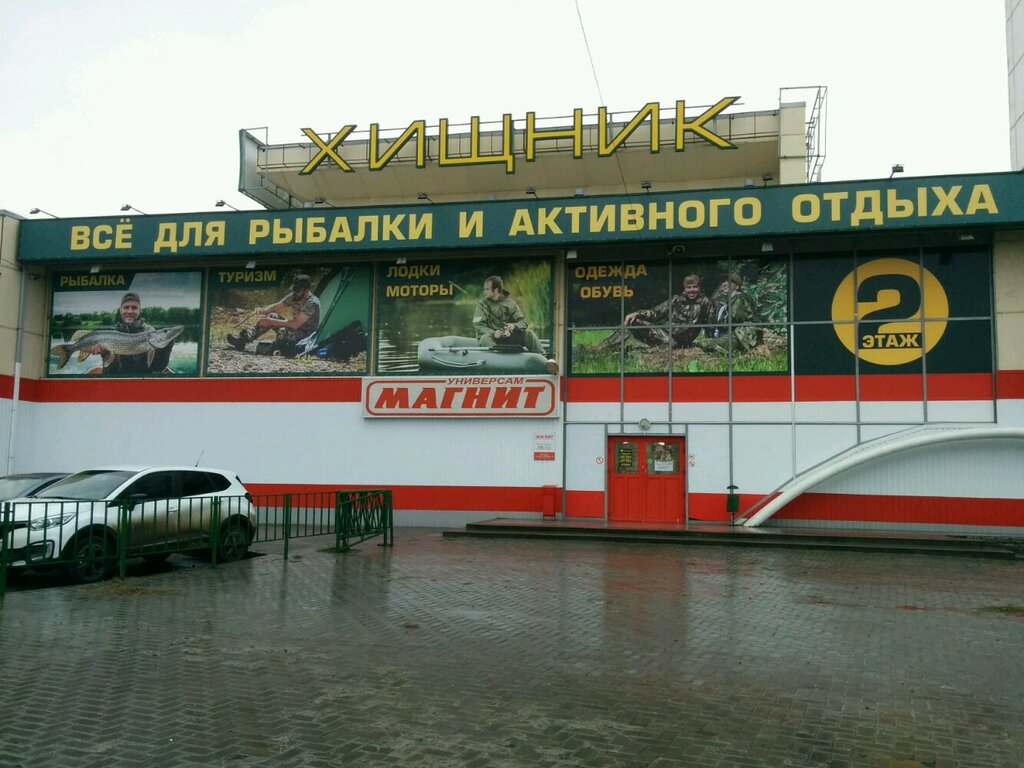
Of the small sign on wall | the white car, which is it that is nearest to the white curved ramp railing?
the small sign on wall

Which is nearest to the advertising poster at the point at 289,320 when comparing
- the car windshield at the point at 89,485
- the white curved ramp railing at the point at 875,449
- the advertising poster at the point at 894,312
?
the car windshield at the point at 89,485

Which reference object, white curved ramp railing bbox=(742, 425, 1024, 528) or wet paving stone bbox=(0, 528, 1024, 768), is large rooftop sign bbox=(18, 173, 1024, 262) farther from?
wet paving stone bbox=(0, 528, 1024, 768)

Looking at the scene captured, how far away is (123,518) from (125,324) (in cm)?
1296

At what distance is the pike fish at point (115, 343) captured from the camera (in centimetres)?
2291

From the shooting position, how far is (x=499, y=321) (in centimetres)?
2159

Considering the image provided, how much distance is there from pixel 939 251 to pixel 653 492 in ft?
28.4

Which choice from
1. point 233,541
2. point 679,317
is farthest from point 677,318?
point 233,541

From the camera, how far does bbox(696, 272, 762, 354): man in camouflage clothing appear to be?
66.9ft

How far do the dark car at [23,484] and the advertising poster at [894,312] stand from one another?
1580 centimetres

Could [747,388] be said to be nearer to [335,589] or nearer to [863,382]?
[863,382]

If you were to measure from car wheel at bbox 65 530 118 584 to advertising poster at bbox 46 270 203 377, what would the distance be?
11552 mm

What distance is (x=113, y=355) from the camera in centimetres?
2305

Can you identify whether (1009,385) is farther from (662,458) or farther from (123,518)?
(123,518)

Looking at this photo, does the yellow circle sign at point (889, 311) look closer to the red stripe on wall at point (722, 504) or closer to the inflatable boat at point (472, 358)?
the red stripe on wall at point (722, 504)
